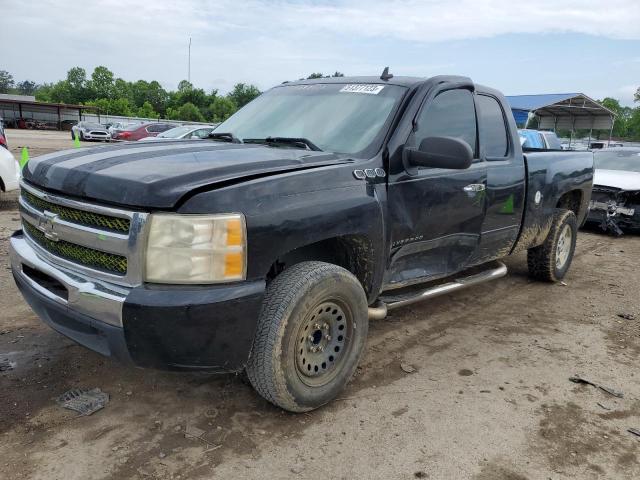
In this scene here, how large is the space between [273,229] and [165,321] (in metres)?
0.63

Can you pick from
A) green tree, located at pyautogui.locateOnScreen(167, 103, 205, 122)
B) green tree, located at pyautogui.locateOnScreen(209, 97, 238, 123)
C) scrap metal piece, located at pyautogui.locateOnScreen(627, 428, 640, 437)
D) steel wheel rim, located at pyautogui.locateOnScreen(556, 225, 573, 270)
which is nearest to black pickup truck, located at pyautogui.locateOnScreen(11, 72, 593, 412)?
scrap metal piece, located at pyautogui.locateOnScreen(627, 428, 640, 437)

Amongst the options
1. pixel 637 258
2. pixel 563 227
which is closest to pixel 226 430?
pixel 563 227

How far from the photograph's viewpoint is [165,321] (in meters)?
2.31

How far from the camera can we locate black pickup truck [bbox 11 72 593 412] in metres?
2.35

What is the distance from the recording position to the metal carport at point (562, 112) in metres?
26.9

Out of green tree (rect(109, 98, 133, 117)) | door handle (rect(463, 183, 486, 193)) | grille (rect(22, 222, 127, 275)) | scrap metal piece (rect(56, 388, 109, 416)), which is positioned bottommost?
scrap metal piece (rect(56, 388, 109, 416))

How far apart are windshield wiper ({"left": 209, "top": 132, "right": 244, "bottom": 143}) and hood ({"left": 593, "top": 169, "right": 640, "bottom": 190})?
6984mm

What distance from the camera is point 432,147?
125 inches

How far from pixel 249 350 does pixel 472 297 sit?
325 centimetres

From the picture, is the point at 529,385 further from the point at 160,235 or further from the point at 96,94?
the point at 96,94

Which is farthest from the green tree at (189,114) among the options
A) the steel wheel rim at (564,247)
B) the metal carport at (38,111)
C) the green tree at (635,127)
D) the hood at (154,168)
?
the hood at (154,168)

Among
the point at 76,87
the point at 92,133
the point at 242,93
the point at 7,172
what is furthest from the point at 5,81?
the point at 7,172

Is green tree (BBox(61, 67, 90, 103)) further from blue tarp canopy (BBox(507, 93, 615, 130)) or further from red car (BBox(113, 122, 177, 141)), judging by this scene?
blue tarp canopy (BBox(507, 93, 615, 130))

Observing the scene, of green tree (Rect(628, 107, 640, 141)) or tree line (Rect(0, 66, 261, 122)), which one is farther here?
green tree (Rect(628, 107, 640, 141))
